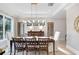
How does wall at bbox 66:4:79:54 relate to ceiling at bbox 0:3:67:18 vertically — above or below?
below

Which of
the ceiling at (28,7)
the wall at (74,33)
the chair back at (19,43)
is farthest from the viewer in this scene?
the ceiling at (28,7)

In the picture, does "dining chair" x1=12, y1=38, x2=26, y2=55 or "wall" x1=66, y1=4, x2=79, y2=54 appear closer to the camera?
"dining chair" x1=12, y1=38, x2=26, y2=55

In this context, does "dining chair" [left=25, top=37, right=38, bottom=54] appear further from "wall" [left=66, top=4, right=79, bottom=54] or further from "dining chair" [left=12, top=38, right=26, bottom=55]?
"wall" [left=66, top=4, right=79, bottom=54]

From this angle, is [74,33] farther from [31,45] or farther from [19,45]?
[19,45]

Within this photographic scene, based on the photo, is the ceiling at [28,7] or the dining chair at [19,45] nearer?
the dining chair at [19,45]

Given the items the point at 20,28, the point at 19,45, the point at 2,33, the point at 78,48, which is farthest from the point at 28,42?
the point at 20,28

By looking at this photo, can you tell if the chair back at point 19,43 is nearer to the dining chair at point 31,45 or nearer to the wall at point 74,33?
the dining chair at point 31,45

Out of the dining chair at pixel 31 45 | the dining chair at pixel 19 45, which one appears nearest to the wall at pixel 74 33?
the dining chair at pixel 31 45

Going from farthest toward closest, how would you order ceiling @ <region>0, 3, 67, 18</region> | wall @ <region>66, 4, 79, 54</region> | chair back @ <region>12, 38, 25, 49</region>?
ceiling @ <region>0, 3, 67, 18</region> → wall @ <region>66, 4, 79, 54</region> → chair back @ <region>12, 38, 25, 49</region>

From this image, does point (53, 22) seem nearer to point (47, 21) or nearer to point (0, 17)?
point (47, 21)

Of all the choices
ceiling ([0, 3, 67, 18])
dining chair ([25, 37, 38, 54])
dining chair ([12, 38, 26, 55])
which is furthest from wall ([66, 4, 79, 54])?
dining chair ([12, 38, 26, 55])

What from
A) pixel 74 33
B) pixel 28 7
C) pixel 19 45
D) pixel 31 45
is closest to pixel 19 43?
pixel 19 45

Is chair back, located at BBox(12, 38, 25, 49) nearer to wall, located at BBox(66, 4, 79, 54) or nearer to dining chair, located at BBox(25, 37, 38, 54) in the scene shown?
dining chair, located at BBox(25, 37, 38, 54)

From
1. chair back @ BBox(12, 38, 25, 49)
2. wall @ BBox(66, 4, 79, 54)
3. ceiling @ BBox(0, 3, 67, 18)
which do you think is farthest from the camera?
ceiling @ BBox(0, 3, 67, 18)
